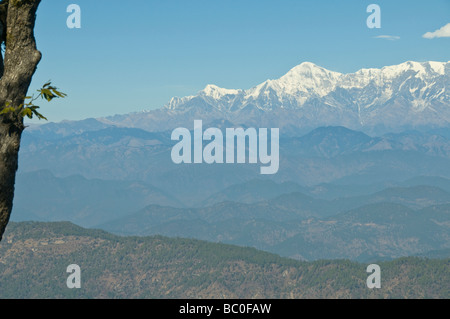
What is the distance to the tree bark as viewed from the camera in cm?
1642

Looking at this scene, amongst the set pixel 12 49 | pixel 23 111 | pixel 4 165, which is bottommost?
pixel 4 165

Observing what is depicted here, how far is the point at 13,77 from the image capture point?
656 inches

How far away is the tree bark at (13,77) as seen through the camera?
16.4 metres
